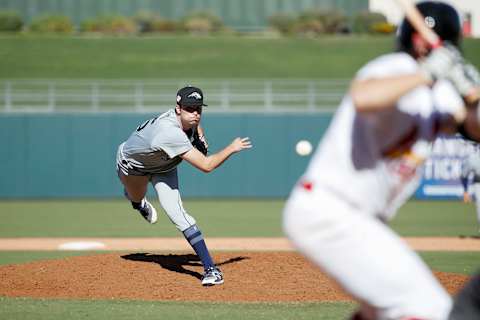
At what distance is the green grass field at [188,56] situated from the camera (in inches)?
1580

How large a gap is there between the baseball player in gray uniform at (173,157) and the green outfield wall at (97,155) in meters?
12.7

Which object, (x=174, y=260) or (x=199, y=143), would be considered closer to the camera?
(x=199, y=143)

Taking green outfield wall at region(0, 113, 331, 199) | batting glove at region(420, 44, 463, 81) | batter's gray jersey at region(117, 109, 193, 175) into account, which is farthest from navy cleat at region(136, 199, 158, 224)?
green outfield wall at region(0, 113, 331, 199)

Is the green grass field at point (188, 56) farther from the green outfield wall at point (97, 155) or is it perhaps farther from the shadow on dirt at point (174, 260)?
Result: the shadow on dirt at point (174, 260)

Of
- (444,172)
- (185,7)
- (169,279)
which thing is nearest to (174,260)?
Answer: (169,279)

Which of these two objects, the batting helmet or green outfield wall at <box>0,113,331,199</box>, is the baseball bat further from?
green outfield wall at <box>0,113,331,199</box>

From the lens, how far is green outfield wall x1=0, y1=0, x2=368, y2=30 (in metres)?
48.0

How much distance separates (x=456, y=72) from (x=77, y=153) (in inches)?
760

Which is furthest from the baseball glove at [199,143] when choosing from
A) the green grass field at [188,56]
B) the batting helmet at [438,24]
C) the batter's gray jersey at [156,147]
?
the green grass field at [188,56]

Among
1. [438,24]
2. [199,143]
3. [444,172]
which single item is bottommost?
[444,172]

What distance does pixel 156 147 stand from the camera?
8.83 metres

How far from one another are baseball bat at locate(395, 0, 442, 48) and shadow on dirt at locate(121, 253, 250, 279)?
6.21 m

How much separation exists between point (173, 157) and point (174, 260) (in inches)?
90.9

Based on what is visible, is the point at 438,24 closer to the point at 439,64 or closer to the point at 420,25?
the point at 420,25
